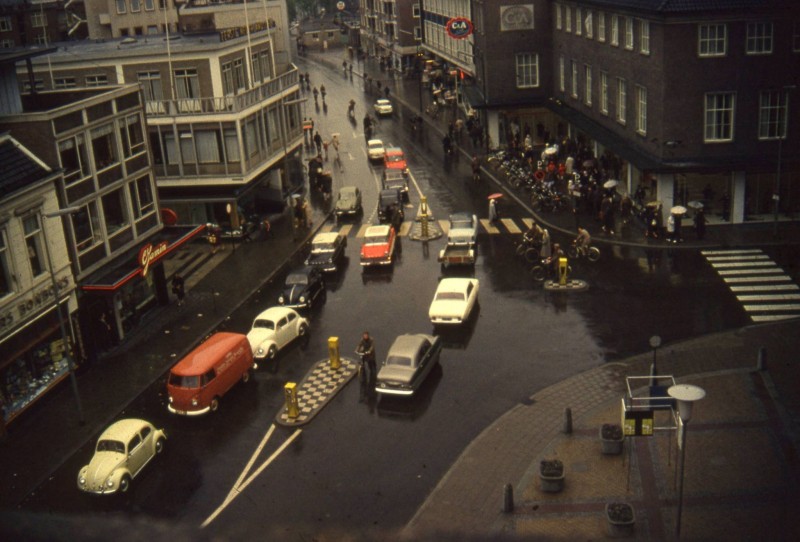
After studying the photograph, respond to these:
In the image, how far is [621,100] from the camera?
51688 millimetres

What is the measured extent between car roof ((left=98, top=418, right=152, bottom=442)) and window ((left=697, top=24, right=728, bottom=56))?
33931 millimetres

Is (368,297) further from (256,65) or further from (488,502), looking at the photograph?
(256,65)

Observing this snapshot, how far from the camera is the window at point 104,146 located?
114ft

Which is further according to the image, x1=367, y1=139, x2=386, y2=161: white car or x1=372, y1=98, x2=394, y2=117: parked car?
x1=372, y1=98, x2=394, y2=117: parked car

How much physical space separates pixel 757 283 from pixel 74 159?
1196 inches

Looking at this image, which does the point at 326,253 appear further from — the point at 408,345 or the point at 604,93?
the point at 604,93

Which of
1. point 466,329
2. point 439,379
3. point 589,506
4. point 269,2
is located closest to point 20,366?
point 439,379

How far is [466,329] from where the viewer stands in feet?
116

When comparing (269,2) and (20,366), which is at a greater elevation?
(269,2)

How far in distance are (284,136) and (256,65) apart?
16.7ft

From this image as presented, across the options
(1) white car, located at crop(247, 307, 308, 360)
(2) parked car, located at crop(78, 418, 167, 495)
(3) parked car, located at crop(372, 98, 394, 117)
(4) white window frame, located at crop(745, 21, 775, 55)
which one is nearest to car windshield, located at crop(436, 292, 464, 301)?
(1) white car, located at crop(247, 307, 308, 360)

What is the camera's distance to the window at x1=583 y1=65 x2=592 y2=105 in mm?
57750

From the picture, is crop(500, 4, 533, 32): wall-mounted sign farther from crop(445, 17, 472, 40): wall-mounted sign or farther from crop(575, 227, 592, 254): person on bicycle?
crop(575, 227, 592, 254): person on bicycle

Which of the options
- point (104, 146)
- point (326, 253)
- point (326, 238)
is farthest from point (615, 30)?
point (104, 146)
